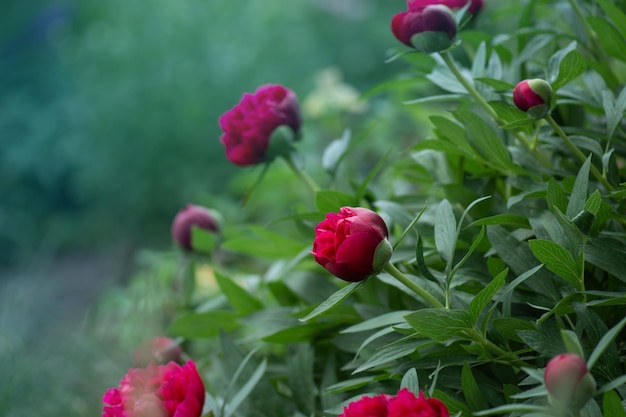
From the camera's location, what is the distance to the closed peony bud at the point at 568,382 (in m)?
0.22

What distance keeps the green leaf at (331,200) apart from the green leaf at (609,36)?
16 centimetres

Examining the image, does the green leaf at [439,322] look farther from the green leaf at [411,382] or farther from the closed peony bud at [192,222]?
the closed peony bud at [192,222]

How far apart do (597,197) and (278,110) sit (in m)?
0.20

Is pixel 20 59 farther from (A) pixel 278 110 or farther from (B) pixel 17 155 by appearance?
→ (A) pixel 278 110

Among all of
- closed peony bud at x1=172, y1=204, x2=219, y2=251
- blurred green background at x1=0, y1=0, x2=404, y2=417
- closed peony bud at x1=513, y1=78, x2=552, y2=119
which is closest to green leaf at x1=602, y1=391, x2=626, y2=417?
closed peony bud at x1=513, y1=78, x2=552, y2=119

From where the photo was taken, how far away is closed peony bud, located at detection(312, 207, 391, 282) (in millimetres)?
277

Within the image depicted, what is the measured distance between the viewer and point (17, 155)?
184 centimetres

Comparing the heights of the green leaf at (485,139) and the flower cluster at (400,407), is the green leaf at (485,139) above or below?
above

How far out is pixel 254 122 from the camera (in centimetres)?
42

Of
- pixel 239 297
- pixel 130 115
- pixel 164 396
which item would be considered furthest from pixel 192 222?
pixel 130 115

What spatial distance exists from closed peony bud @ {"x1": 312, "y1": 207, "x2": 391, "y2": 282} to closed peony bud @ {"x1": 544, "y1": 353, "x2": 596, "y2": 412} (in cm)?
8

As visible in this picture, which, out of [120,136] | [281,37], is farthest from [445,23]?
[281,37]

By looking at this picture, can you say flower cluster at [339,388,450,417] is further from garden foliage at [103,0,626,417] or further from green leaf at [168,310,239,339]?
green leaf at [168,310,239,339]

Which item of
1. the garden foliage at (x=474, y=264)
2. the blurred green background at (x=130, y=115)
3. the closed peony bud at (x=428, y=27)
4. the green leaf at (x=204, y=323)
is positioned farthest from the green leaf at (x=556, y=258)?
the blurred green background at (x=130, y=115)
